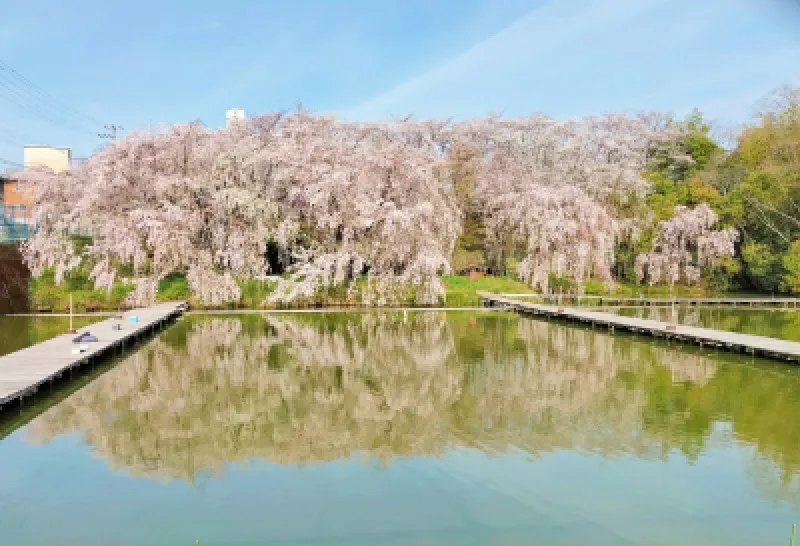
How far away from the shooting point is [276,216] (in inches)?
1237

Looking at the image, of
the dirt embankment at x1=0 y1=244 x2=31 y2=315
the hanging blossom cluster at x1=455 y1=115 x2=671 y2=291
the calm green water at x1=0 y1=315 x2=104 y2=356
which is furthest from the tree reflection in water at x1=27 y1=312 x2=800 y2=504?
the hanging blossom cluster at x1=455 y1=115 x2=671 y2=291

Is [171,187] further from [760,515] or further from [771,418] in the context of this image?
[760,515]

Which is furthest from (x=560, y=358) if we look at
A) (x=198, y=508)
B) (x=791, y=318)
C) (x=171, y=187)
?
(x=171, y=187)

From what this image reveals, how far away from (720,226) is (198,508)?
38.2 metres

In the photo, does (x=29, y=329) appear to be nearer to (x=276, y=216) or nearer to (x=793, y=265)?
(x=276, y=216)

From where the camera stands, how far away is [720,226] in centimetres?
3906

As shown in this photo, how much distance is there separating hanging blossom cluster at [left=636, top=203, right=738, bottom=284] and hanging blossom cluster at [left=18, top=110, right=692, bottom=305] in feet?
12.6

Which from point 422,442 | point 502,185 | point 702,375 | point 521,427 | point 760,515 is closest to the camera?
point 760,515

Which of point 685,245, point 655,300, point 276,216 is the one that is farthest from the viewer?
point 685,245

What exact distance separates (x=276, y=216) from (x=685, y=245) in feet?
75.9

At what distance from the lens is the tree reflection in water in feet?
32.2

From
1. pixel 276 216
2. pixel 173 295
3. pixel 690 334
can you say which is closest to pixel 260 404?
pixel 690 334

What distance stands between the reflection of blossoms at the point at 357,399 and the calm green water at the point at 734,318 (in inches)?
221

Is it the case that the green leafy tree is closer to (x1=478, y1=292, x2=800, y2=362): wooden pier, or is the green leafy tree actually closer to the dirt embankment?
(x1=478, y1=292, x2=800, y2=362): wooden pier
